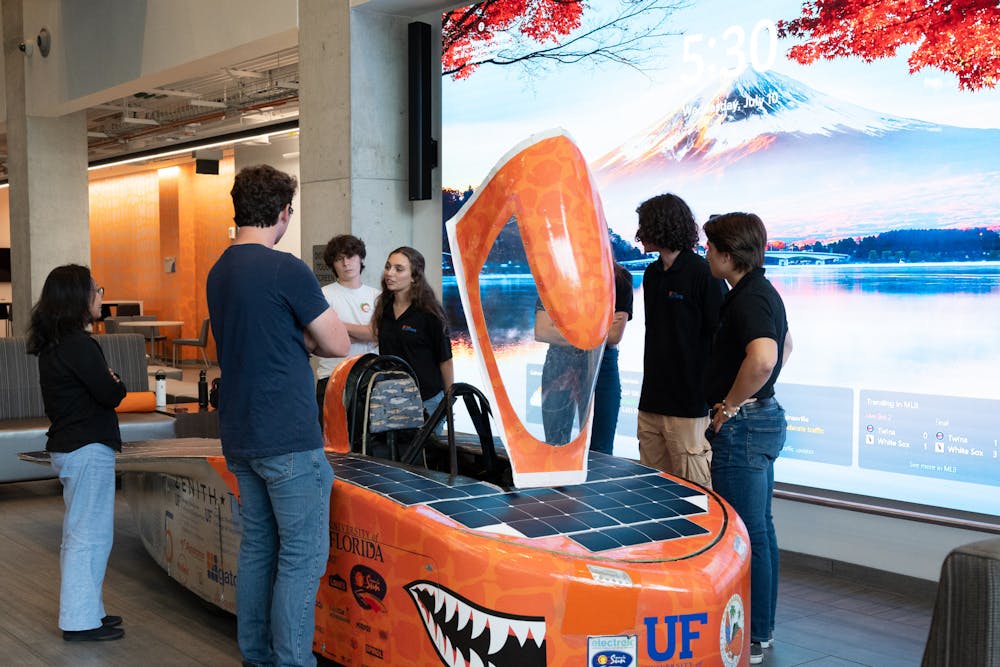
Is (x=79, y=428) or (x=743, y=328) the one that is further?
(x=79, y=428)

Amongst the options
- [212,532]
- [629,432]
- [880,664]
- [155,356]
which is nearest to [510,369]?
[212,532]

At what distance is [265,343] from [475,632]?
3.25 feet

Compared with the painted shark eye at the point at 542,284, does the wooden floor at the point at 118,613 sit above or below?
below

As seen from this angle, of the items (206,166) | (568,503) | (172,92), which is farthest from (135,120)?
(568,503)

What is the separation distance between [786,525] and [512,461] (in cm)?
230

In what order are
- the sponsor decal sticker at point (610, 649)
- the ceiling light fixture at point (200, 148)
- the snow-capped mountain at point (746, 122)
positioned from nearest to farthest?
the sponsor decal sticker at point (610, 649), the snow-capped mountain at point (746, 122), the ceiling light fixture at point (200, 148)

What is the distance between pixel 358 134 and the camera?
6.17 metres

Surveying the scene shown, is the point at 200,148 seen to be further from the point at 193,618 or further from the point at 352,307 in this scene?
the point at 193,618

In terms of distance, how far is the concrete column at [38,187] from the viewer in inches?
408

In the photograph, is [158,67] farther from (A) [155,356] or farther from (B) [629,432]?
(A) [155,356]

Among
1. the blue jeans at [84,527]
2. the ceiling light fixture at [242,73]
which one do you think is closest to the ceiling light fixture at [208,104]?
the ceiling light fixture at [242,73]

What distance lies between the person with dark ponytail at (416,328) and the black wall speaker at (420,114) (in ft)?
6.30

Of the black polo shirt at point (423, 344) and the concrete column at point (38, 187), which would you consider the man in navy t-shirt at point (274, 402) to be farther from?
the concrete column at point (38, 187)

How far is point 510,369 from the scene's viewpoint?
2.95 m
